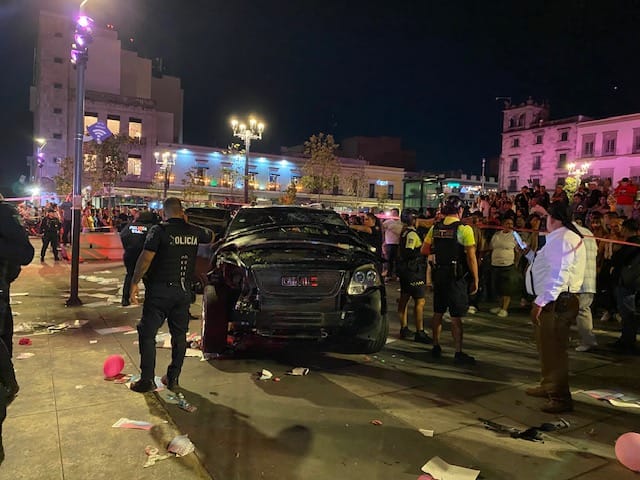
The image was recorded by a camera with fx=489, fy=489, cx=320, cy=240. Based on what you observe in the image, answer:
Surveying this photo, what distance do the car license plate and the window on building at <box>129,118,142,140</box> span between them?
45.5m

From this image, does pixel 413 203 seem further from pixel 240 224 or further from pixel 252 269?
pixel 252 269

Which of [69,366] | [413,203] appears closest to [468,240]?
[69,366]

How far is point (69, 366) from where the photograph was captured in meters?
5.45

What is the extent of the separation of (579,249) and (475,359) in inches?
80.3

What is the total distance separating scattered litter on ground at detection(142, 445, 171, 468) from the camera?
3396 mm

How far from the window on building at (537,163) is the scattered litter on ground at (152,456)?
188 ft

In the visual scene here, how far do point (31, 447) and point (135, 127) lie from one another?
47506 mm

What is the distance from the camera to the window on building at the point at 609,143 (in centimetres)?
4653

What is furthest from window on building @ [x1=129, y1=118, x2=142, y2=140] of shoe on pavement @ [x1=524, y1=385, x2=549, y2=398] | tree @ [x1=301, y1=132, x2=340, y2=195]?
shoe on pavement @ [x1=524, y1=385, x2=549, y2=398]

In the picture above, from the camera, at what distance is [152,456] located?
3488mm

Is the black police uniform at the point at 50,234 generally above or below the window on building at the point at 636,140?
below

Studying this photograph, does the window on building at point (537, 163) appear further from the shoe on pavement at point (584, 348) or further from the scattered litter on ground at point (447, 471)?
the scattered litter on ground at point (447, 471)

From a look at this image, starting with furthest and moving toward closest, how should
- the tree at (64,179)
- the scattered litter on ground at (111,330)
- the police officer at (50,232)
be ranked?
the tree at (64,179) → the police officer at (50,232) → the scattered litter on ground at (111,330)

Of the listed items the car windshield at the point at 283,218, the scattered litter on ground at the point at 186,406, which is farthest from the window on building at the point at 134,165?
the scattered litter on ground at the point at 186,406
